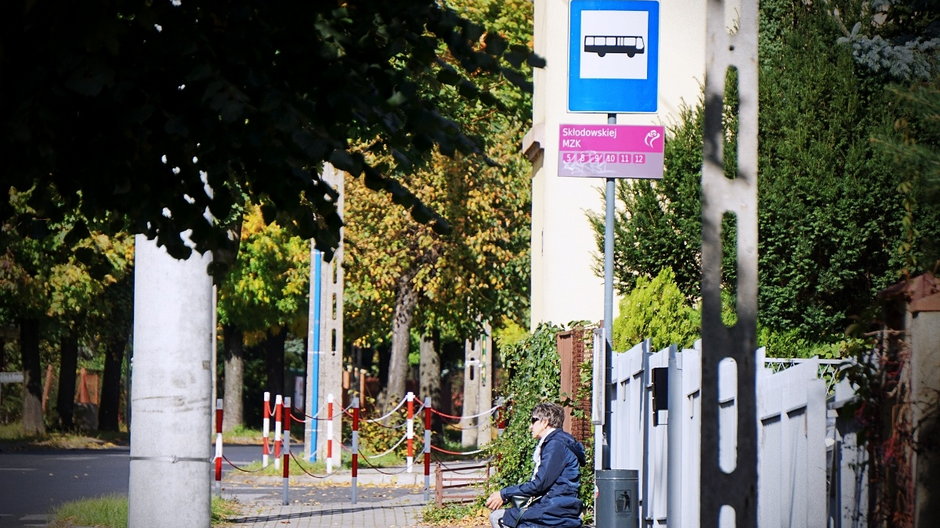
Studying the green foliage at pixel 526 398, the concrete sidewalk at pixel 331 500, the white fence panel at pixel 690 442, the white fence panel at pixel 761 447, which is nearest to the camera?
the white fence panel at pixel 761 447

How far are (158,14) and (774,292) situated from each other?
1820cm

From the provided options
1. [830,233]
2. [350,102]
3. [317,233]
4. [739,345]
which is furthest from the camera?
[830,233]

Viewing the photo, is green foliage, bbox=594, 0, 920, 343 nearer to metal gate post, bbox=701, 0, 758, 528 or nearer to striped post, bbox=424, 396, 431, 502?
striped post, bbox=424, 396, 431, 502

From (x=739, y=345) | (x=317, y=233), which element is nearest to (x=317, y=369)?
(x=317, y=233)

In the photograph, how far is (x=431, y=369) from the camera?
3903 centimetres

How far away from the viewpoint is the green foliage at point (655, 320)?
1747 cm

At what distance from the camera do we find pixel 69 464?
1048 inches

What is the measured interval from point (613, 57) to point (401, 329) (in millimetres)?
23351

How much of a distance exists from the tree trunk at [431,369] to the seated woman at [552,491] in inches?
1090

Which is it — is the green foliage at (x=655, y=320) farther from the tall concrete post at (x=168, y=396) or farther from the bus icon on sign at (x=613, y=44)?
the tall concrete post at (x=168, y=396)

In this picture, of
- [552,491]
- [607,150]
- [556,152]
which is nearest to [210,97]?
[607,150]

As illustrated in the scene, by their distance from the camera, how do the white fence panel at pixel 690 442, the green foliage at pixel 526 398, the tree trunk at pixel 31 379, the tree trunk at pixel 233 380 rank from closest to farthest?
the white fence panel at pixel 690 442 → the green foliage at pixel 526 398 → the tree trunk at pixel 31 379 → the tree trunk at pixel 233 380

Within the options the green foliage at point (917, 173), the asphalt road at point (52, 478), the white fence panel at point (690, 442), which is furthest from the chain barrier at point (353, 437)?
the green foliage at point (917, 173)

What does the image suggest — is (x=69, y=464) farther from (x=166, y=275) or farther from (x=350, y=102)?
(x=350, y=102)
